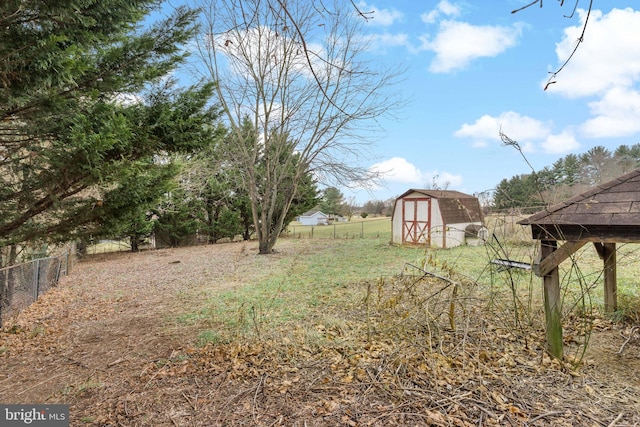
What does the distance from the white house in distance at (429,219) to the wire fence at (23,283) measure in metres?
11.5

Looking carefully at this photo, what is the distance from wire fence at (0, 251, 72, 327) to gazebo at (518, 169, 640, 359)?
6.85 meters

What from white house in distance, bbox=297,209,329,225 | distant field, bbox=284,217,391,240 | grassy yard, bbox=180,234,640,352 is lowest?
grassy yard, bbox=180,234,640,352

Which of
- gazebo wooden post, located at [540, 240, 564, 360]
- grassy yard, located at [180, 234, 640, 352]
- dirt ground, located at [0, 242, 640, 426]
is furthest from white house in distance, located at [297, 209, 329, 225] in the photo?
gazebo wooden post, located at [540, 240, 564, 360]

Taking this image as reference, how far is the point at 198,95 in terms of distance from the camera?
12.0 ft

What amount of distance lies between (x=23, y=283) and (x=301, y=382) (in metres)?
5.80

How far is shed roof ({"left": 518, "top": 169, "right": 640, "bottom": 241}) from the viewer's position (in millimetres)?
2807

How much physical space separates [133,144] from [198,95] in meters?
0.89

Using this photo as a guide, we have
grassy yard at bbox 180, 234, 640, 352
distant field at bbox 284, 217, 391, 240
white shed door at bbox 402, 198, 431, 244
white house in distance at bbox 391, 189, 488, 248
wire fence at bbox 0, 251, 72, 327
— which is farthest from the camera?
distant field at bbox 284, 217, 391, 240

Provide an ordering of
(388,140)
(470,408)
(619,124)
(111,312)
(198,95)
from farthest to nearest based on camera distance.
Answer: (388,140)
(111,312)
(619,124)
(198,95)
(470,408)

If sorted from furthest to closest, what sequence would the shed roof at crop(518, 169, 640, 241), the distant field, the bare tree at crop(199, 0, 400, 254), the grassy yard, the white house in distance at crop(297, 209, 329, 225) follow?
the white house in distance at crop(297, 209, 329, 225) → the distant field → the bare tree at crop(199, 0, 400, 254) → the grassy yard → the shed roof at crop(518, 169, 640, 241)

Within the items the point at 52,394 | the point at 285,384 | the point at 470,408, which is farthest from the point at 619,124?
the point at 52,394

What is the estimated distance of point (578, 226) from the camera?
2.98 m

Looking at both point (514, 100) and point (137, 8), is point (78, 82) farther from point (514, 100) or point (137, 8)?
point (514, 100)

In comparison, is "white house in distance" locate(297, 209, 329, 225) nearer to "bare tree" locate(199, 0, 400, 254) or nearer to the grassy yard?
"bare tree" locate(199, 0, 400, 254)
